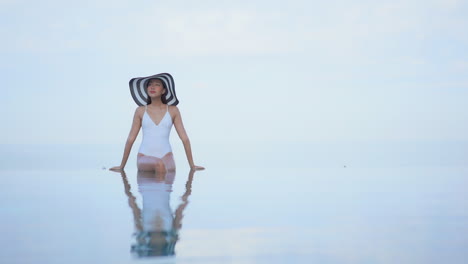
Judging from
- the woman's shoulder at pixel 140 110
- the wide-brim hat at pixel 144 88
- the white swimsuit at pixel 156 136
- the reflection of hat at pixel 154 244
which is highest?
the reflection of hat at pixel 154 244

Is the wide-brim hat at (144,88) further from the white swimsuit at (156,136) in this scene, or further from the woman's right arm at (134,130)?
the white swimsuit at (156,136)

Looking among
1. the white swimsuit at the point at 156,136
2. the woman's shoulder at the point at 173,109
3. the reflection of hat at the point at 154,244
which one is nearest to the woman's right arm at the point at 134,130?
the white swimsuit at the point at 156,136

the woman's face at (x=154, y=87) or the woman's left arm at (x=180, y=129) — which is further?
the woman's left arm at (x=180, y=129)

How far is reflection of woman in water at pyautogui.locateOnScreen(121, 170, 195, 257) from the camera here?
354 cm

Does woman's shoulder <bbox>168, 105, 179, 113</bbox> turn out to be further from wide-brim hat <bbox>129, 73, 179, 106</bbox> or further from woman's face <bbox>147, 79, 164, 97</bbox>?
woman's face <bbox>147, 79, 164, 97</bbox>

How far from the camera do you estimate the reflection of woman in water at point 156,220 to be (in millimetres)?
3539

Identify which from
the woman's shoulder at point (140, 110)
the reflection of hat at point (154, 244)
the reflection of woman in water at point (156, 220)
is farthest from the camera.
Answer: the woman's shoulder at point (140, 110)

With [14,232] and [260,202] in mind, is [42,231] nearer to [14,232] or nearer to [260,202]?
[14,232]

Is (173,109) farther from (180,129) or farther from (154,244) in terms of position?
(154,244)

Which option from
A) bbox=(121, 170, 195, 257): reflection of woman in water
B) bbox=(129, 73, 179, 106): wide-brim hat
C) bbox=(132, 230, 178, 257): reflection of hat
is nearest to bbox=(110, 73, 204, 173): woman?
bbox=(129, 73, 179, 106): wide-brim hat

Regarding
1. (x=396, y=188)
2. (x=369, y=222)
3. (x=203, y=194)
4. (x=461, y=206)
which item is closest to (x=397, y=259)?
(x=369, y=222)

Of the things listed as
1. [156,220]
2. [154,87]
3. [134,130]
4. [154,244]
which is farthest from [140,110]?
[154,244]

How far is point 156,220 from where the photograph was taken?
14.7ft

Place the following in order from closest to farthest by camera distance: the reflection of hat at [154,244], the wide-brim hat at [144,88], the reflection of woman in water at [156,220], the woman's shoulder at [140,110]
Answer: the reflection of hat at [154,244] < the reflection of woman in water at [156,220] < the wide-brim hat at [144,88] < the woman's shoulder at [140,110]
